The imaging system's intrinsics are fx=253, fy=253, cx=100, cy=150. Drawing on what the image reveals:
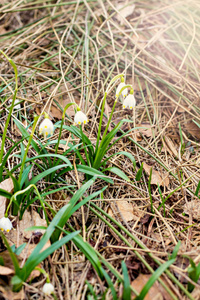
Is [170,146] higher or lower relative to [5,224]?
lower

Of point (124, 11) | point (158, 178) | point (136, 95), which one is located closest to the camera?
point (158, 178)

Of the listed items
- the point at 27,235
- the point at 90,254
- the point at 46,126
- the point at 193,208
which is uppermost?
the point at 46,126

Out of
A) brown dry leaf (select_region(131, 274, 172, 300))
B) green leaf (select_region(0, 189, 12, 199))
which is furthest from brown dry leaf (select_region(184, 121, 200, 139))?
green leaf (select_region(0, 189, 12, 199))

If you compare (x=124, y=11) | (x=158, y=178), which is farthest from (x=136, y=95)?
(x=124, y=11)

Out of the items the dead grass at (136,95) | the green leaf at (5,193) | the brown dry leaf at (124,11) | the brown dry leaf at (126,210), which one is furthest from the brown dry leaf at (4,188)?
the brown dry leaf at (124,11)

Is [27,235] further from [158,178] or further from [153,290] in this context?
[158,178]

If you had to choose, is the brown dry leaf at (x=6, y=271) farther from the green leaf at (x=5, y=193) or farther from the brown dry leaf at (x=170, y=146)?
the brown dry leaf at (x=170, y=146)

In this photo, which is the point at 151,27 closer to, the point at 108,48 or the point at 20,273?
the point at 108,48
